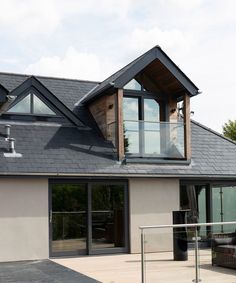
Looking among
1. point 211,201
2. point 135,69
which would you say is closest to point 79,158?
point 135,69

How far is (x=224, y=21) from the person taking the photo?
39.1 feet

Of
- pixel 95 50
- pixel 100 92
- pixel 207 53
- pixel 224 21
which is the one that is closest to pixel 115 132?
pixel 100 92

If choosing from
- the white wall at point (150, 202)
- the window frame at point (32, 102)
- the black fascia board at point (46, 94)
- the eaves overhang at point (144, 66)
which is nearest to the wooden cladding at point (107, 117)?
the eaves overhang at point (144, 66)

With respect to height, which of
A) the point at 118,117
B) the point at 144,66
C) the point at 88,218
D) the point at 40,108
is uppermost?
the point at 144,66

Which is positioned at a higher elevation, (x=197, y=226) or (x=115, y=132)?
(x=115, y=132)

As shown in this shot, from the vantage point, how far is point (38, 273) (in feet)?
39.0

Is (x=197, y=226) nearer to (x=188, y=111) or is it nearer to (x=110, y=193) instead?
(x=110, y=193)

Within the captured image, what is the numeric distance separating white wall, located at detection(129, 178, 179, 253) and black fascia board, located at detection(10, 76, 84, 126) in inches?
120

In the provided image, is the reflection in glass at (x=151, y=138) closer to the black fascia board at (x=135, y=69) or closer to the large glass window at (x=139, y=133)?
the large glass window at (x=139, y=133)

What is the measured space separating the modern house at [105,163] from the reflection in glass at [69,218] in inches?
1.1

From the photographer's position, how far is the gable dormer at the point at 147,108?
54.2 feet

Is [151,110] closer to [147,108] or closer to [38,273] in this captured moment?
[147,108]

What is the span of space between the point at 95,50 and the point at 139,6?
5359 mm

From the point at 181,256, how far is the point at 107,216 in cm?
568
